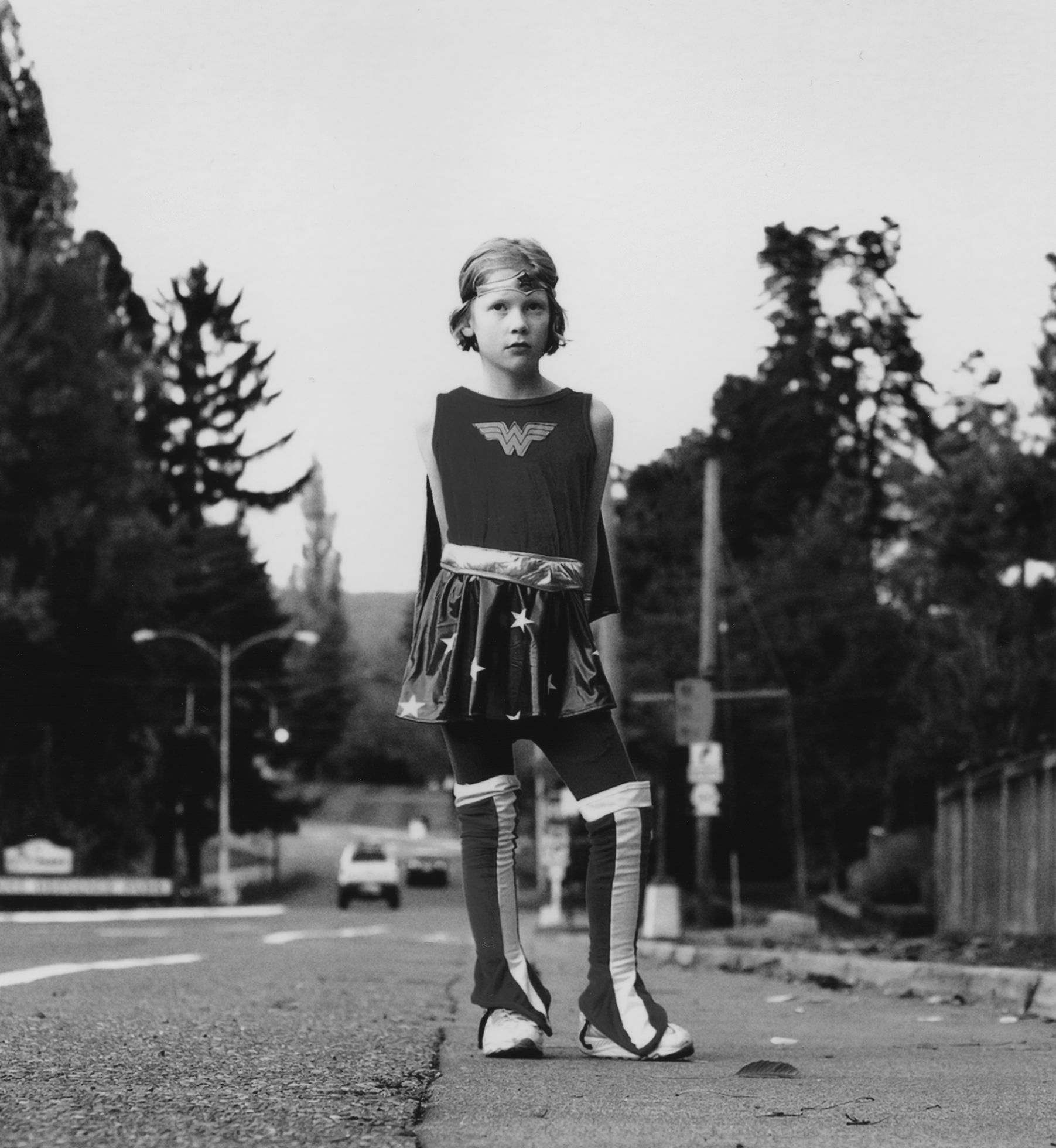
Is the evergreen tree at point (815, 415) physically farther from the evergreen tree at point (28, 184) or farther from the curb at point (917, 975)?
the curb at point (917, 975)

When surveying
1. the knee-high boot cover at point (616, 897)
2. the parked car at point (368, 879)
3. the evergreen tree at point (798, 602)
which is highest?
the evergreen tree at point (798, 602)

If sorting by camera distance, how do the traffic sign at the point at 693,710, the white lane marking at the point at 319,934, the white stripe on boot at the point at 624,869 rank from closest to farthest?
the white stripe on boot at the point at 624,869 < the white lane marking at the point at 319,934 < the traffic sign at the point at 693,710

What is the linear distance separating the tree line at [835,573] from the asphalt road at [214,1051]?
29.2 metres

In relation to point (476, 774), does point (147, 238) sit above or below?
above

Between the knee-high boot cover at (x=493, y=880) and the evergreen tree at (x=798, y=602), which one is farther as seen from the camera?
the evergreen tree at (x=798, y=602)

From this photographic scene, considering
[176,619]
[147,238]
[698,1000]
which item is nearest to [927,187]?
[147,238]

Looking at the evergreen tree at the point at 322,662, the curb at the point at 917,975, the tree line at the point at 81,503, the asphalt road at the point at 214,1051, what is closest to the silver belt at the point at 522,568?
the asphalt road at the point at 214,1051

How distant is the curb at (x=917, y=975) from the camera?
7105 mm

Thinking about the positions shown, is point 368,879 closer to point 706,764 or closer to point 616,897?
point 706,764

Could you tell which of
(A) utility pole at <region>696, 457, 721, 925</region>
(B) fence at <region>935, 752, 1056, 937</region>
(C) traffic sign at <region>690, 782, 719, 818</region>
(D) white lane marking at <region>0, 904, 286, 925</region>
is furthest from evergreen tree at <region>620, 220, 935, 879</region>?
(B) fence at <region>935, 752, 1056, 937</region>

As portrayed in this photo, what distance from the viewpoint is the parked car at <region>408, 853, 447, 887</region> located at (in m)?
73.5

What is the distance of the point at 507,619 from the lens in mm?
4473

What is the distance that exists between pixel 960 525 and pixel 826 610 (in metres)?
11.3

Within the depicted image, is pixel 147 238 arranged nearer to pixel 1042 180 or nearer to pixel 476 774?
pixel 476 774
